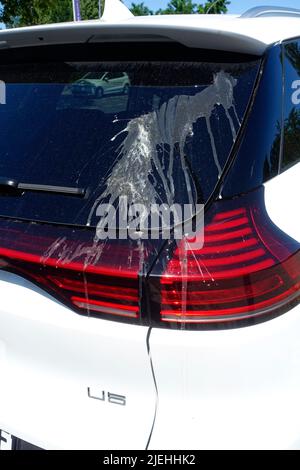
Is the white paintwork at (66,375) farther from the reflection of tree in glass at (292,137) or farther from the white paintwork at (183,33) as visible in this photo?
the white paintwork at (183,33)

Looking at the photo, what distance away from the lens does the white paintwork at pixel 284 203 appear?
1435mm

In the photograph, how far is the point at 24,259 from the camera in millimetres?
1513

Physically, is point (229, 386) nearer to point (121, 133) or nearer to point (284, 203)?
point (284, 203)

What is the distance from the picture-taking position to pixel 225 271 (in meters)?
1.36

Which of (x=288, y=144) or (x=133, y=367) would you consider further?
(x=288, y=144)

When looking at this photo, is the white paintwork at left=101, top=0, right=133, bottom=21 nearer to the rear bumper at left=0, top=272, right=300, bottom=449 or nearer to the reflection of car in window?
the reflection of car in window

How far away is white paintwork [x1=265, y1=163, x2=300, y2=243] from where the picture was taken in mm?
1435

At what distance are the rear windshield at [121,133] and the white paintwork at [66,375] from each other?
31 cm

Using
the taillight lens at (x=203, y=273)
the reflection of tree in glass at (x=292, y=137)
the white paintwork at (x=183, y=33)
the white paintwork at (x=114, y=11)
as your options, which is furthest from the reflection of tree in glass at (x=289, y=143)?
the white paintwork at (x=114, y=11)


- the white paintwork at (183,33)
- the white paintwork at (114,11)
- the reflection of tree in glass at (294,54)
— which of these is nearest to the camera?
the white paintwork at (183,33)

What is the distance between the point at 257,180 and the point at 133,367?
25.9 inches

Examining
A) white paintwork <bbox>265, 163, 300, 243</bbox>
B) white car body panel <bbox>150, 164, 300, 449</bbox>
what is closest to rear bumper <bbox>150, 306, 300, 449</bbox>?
white car body panel <bbox>150, 164, 300, 449</bbox>

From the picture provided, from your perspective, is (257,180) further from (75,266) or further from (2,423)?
(2,423)
